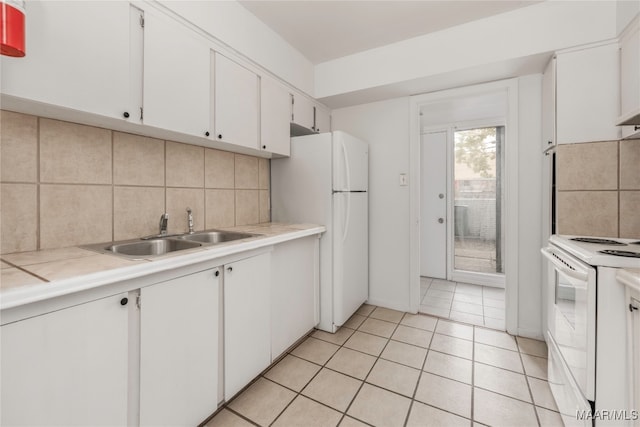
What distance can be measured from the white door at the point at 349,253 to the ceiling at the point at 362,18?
54.6 inches

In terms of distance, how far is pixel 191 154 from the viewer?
6.41 ft

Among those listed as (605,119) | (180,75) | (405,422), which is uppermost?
(180,75)

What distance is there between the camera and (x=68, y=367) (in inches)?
35.3

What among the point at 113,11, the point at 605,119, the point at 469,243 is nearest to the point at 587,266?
the point at 605,119

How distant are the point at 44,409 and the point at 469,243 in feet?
14.1

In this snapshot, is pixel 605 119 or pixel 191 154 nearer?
pixel 605 119

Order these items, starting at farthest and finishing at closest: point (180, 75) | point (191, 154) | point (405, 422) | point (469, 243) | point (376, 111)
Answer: point (469, 243), point (376, 111), point (191, 154), point (180, 75), point (405, 422)

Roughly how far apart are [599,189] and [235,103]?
8.32 ft

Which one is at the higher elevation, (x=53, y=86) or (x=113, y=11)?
(x=113, y=11)

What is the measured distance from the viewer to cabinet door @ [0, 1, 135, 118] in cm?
103

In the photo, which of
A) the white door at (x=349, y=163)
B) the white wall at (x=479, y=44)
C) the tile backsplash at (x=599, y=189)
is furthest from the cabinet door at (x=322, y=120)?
the tile backsplash at (x=599, y=189)

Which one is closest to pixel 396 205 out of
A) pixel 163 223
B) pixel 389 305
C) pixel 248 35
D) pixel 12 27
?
pixel 389 305

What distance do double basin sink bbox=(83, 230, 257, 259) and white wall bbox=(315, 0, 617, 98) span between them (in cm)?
181

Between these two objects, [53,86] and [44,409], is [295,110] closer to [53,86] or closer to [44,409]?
[53,86]
